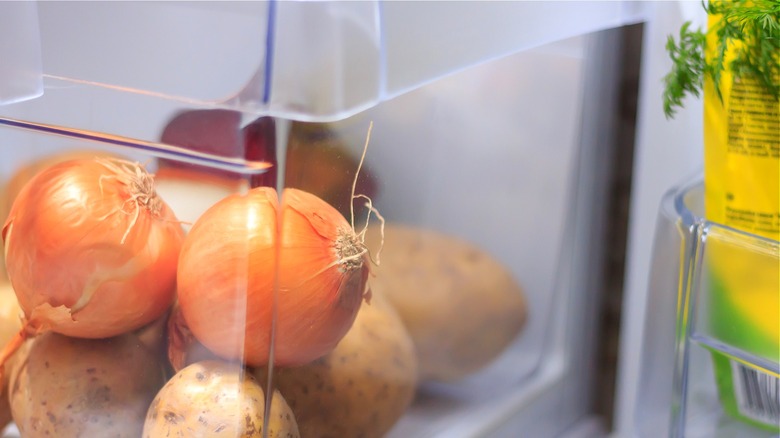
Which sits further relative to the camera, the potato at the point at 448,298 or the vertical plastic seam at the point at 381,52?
the potato at the point at 448,298

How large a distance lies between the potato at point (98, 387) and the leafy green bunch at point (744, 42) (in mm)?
352

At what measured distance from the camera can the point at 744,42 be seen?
44 cm

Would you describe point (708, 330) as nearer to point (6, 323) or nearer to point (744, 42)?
point (744, 42)

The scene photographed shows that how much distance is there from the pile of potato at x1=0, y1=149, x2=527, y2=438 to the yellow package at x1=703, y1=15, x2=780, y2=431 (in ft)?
0.57

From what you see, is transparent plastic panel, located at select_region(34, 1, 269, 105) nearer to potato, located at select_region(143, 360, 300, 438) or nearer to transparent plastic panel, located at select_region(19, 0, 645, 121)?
transparent plastic panel, located at select_region(19, 0, 645, 121)

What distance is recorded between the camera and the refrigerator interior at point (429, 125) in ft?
1.14

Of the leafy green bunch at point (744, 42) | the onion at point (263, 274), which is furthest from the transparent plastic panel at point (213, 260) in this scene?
the leafy green bunch at point (744, 42)

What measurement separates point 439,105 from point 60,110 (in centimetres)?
21

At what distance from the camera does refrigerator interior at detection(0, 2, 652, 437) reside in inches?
13.7

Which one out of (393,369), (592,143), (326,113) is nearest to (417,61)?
(326,113)

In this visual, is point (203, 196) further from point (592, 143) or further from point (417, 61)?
point (592, 143)

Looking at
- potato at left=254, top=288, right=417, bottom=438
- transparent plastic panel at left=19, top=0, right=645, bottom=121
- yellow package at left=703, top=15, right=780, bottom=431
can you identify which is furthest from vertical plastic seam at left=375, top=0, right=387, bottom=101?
yellow package at left=703, top=15, right=780, bottom=431

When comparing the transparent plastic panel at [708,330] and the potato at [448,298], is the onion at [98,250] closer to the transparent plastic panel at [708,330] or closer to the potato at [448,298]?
the potato at [448,298]

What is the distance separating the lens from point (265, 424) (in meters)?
0.37
